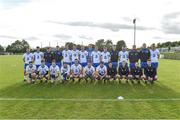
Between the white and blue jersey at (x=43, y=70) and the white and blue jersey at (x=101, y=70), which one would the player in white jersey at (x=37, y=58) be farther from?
the white and blue jersey at (x=101, y=70)

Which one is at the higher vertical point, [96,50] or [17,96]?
[96,50]

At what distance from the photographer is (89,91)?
49.1 ft

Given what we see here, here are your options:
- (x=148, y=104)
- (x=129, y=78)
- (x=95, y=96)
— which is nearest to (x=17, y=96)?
(x=95, y=96)

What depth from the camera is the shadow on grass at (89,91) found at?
45.5ft

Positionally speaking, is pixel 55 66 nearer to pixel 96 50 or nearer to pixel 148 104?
pixel 96 50

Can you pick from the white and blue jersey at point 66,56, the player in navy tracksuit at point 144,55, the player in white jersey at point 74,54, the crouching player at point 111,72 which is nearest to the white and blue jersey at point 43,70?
the white and blue jersey at point 66,56

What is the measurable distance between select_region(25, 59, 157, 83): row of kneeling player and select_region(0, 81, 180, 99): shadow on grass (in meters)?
0.55

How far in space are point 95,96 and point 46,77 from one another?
17.3 ft

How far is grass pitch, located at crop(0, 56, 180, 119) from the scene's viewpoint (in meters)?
10.3

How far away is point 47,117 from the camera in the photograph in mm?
9945

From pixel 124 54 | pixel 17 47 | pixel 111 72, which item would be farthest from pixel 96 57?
pixel 17 47

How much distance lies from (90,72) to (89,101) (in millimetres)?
5402

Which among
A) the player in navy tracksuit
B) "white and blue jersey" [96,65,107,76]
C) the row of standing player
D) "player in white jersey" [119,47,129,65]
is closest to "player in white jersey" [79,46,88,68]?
the row of standing player

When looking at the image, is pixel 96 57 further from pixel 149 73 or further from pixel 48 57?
pixel 149 73
